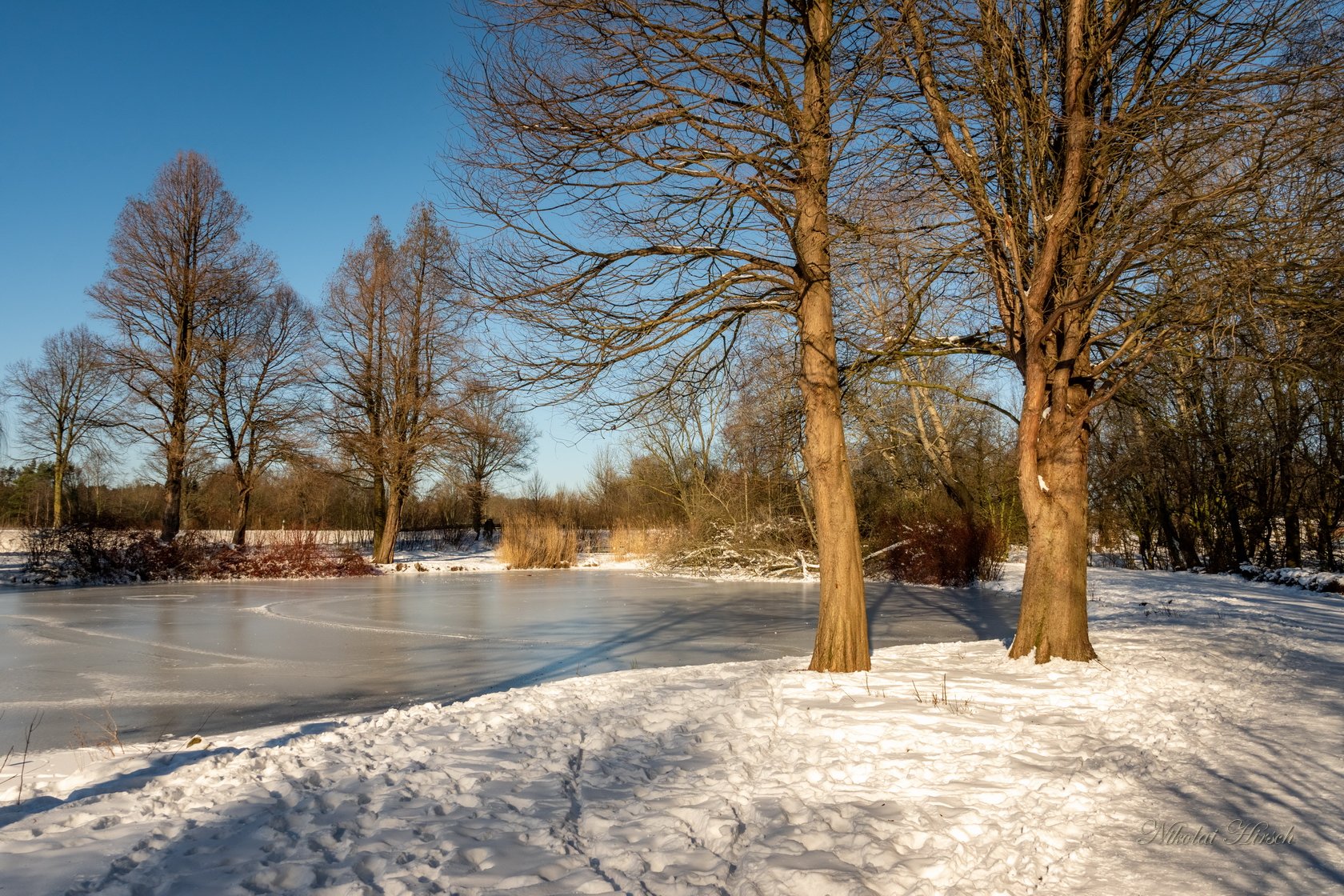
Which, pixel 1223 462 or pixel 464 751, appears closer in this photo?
pixel 464 751

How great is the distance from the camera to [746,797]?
4074 millimetres

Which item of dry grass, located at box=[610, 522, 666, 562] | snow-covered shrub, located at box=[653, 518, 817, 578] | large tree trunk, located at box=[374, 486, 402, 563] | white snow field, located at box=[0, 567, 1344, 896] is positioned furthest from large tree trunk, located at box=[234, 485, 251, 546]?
white snow field, located at box=[0, 567, 1344, 896]

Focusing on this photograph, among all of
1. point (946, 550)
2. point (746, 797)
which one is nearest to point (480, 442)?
point (946, 550)

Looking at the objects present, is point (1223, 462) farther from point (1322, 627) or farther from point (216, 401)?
point (216, 401)

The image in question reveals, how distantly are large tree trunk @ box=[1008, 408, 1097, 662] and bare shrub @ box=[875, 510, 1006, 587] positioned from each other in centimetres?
1185

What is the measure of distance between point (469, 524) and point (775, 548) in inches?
934

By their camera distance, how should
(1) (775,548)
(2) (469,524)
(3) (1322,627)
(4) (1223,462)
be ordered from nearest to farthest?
1. (3) (1322,627)
2. (4) (1223,462)
3. (1) (775,548)
4. (2) (469,524)

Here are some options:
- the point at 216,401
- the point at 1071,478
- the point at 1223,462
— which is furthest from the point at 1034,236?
the point at 216,401

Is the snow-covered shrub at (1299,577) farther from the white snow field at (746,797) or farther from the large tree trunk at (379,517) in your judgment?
the large tree trunk at (379,517)

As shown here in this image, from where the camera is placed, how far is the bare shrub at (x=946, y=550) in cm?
1880

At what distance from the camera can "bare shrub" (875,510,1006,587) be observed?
18.8 m

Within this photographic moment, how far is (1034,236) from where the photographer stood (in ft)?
23.3

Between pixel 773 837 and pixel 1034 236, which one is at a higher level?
pixel 1034 236

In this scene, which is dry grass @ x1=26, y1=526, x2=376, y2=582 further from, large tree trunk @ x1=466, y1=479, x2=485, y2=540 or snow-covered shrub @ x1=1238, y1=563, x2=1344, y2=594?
snow-covered shrub @ x1=1238, y1=563, x2=1344, y2=594
